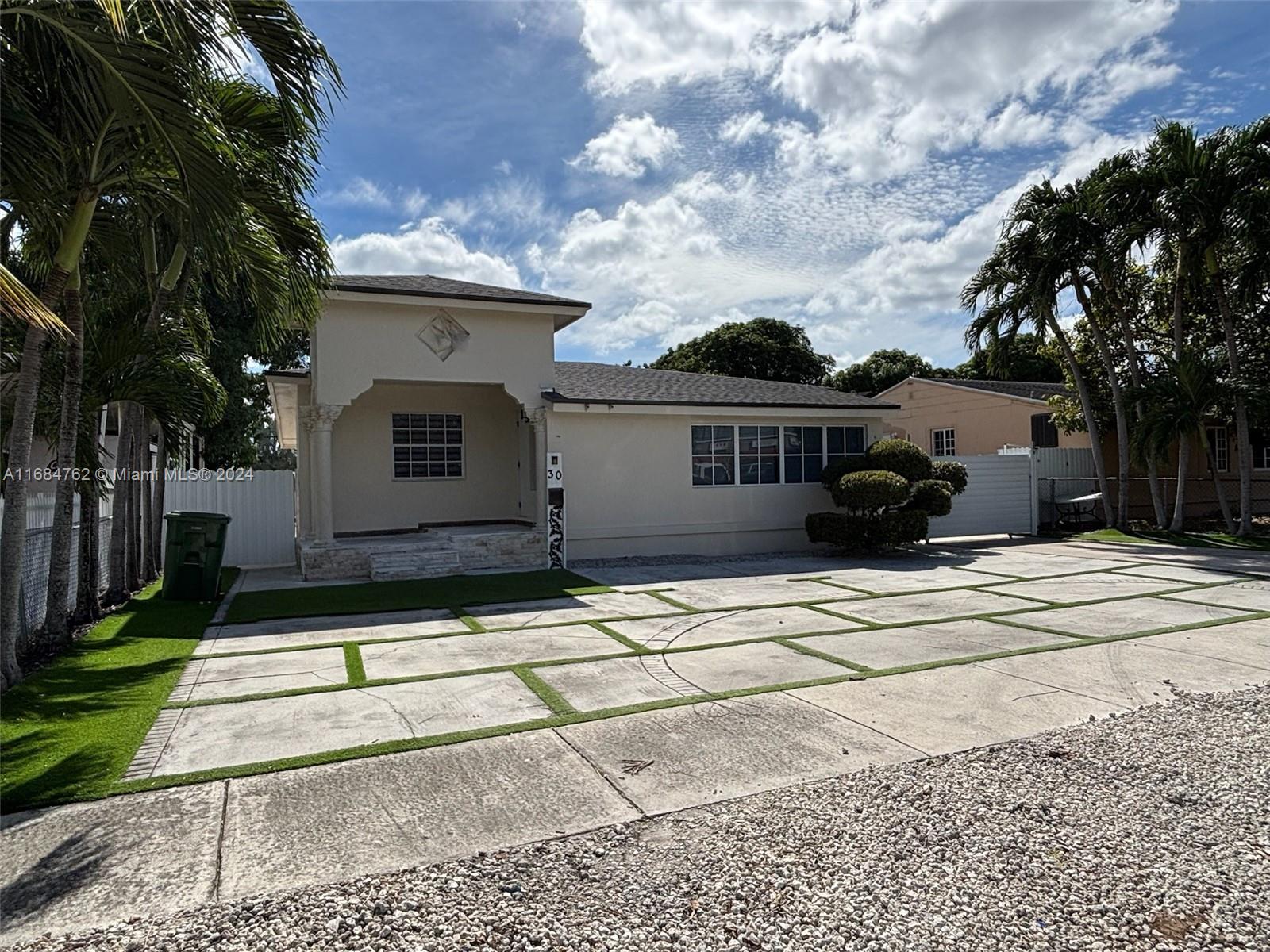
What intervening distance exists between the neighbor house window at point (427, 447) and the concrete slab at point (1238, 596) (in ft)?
40.9

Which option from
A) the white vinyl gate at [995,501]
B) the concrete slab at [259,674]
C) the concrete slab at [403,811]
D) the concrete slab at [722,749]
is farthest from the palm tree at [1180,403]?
the concrete slab at [259,674]

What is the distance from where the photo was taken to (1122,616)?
860cm

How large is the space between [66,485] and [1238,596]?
13703 millimetres

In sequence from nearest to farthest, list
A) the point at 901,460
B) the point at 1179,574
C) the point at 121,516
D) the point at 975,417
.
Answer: the point at 121,516
the point at 1179,574
the point at 901,460
the point at 975,417

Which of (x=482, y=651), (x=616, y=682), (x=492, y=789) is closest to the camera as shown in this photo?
(x=492, y=789)

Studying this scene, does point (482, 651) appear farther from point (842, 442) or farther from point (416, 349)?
point (842, 442)

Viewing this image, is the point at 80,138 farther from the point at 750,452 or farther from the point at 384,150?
the point at 750,452

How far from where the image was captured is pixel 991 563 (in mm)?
13562

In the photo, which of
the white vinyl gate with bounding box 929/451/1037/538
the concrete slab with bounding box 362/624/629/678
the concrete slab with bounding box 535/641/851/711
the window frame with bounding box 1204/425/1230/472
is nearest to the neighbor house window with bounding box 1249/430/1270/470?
the window frame with bounding box 1204/425/1230/472

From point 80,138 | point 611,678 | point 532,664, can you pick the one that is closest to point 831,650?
point 611,678

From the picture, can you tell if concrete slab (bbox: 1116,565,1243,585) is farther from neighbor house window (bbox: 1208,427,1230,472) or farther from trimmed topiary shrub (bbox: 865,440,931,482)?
neighbor house window (bbox: 1208,427,1230,472)

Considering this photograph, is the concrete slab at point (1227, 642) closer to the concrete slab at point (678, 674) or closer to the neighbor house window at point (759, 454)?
the concrete slab at point (678, 674)

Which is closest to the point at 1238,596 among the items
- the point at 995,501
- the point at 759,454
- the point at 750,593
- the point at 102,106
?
the point at 750,593

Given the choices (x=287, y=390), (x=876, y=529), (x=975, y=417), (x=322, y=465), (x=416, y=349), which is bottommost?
(x=876, y=529)
